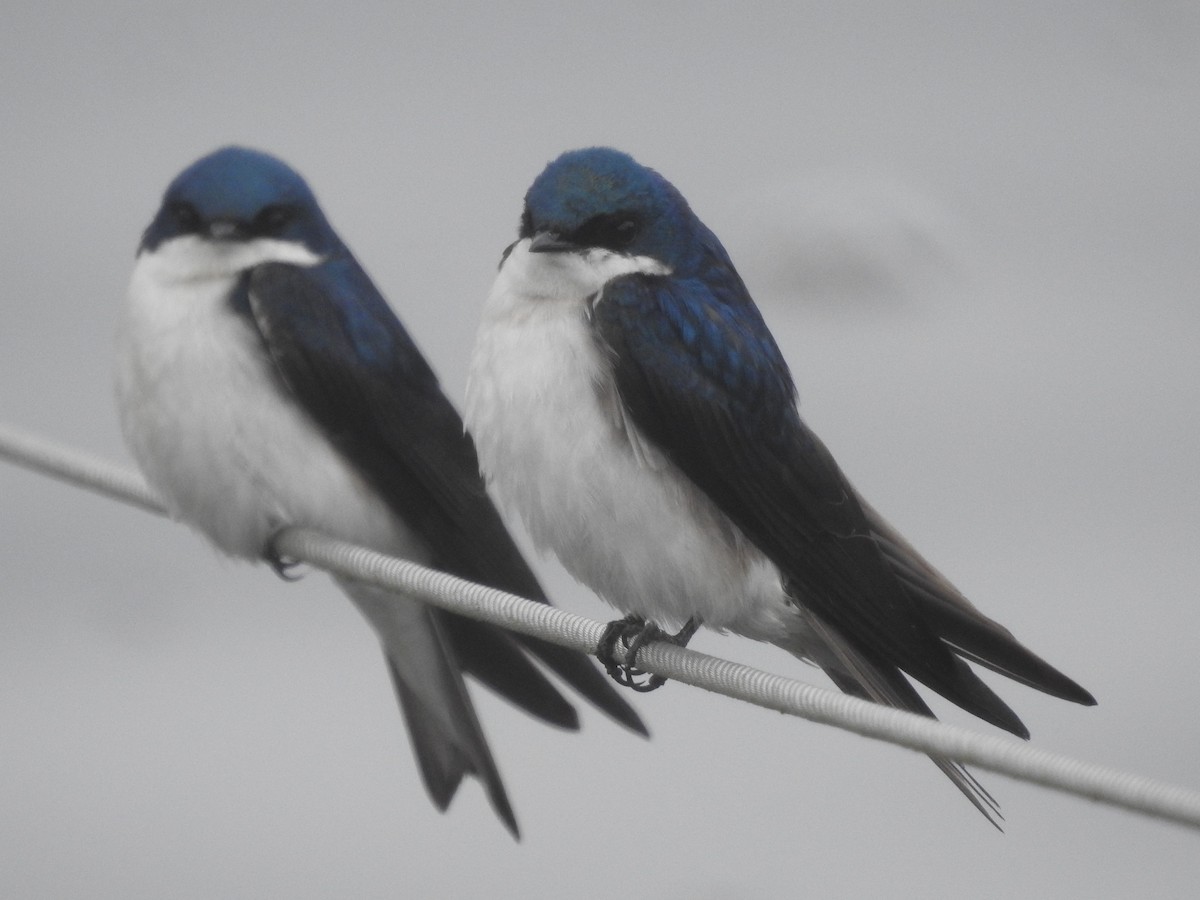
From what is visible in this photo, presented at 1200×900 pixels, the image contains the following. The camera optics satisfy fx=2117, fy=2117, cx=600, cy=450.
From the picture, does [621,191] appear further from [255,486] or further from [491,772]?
[491,772]

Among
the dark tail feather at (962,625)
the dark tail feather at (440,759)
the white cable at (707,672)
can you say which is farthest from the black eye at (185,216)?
the dark tail feather at (962,625)

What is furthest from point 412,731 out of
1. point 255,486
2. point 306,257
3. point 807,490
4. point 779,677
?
point 779,677

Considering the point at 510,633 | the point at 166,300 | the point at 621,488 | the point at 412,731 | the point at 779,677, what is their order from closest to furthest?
the point at 779,677, the point at 621,488, the point at 166,300, the point at 510,633, the point at 412,731

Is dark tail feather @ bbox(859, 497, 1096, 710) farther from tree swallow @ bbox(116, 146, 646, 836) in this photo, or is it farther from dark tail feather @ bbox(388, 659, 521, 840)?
dark tail feather @ bbox(388, 659, 521, 840)

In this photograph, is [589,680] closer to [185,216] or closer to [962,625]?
[962,625]

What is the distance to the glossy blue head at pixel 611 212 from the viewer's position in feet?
6.92

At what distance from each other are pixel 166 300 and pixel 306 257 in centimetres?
18

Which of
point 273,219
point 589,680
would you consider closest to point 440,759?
point 589,680

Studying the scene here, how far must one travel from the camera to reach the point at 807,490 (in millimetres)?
2117

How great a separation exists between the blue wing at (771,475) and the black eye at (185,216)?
1.78 ft

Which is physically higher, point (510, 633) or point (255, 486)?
point (255, 486)

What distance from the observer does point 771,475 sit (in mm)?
2113

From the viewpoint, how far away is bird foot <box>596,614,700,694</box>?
2.05m

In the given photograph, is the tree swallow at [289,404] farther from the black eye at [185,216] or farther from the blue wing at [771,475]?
the blue wing at [771,475]
